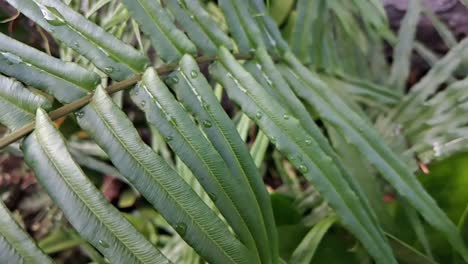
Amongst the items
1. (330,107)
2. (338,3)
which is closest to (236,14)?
(330,107)

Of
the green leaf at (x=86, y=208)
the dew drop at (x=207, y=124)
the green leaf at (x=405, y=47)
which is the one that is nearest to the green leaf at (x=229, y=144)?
the dew drop at (x=207, y=124)

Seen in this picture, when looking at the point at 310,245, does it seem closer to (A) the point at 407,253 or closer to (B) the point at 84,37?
(A) the point at 407,253

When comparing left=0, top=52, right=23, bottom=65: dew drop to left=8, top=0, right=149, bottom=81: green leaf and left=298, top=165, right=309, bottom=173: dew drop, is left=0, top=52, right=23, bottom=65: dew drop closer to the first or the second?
left=8, top=0, right=149, bottom=81: green leaf

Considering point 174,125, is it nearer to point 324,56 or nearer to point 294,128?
point 294,128

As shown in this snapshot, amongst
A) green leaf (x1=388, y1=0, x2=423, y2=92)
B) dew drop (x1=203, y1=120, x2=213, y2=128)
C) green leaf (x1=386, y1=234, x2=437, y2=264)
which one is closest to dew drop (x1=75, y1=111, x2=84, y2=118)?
dew drop (x1=203, y1=120, x2=213, y2=128)

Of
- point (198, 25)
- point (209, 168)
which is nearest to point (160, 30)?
point (198, 25)
